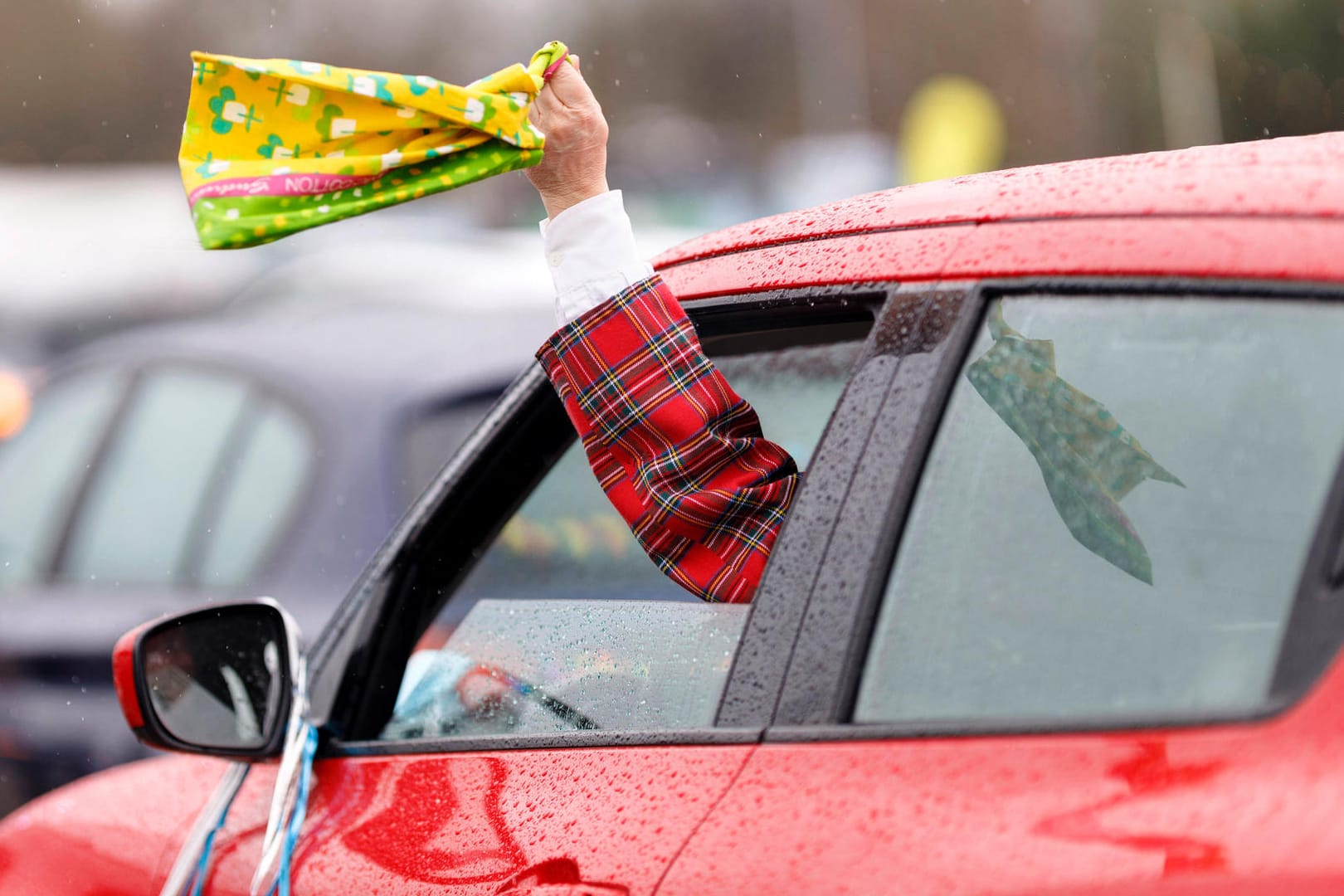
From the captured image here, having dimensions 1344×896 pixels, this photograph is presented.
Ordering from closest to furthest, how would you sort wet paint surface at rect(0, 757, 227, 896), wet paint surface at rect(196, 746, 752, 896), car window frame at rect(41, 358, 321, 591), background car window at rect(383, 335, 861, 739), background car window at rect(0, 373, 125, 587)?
wet paint surface at rect(196, 746, 752, 896), background car window at rect(383, 335, 861, 739), wet paint surface at rect(0, 757, 227, 896), car window frame at rect(41, 358, 321, 591), background car window at rect(0, 373, 125, 587)

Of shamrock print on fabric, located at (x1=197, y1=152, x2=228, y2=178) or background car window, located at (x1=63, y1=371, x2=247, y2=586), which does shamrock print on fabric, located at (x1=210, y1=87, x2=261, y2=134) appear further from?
background car window, located at (x1=63, y1=371, x2=247, y2=586)

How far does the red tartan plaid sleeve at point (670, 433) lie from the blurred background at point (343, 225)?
200cm

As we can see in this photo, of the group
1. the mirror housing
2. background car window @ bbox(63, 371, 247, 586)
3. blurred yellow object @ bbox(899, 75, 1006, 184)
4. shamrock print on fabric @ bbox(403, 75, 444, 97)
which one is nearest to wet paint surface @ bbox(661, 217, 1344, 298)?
shamrock print on fabric @ bbox(403, 75, 444, 97)

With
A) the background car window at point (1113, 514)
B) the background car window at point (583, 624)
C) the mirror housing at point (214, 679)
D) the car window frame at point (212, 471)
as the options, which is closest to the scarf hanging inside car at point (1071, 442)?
the background car window at point (1113, 514)

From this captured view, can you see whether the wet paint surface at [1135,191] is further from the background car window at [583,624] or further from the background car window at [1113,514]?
the background car window at [583,624]

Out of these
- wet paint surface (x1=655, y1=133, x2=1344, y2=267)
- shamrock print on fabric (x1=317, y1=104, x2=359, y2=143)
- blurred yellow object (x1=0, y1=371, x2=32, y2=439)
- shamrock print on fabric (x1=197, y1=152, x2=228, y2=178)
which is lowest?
blurred yellow object (x1=0, y1=371, x2=32, y2=439)

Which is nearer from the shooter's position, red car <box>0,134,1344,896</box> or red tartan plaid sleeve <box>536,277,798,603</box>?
red car <box>0,134,1344,896</box>

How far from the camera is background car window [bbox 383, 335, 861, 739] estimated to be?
1679mm

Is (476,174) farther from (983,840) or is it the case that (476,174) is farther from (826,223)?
(983,840)

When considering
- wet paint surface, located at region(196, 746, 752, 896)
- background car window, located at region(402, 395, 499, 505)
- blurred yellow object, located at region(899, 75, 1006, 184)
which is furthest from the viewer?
blurred yellow object, located at region(899, 75, 1006, 184)

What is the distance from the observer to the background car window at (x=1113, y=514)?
3.92ft

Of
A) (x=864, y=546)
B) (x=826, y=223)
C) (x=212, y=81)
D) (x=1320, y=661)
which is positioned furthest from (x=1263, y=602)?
(x=212, y=81)

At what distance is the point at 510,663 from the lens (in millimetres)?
1910

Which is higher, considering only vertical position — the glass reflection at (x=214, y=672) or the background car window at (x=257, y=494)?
the glass reflection at (x=214, y=672)
